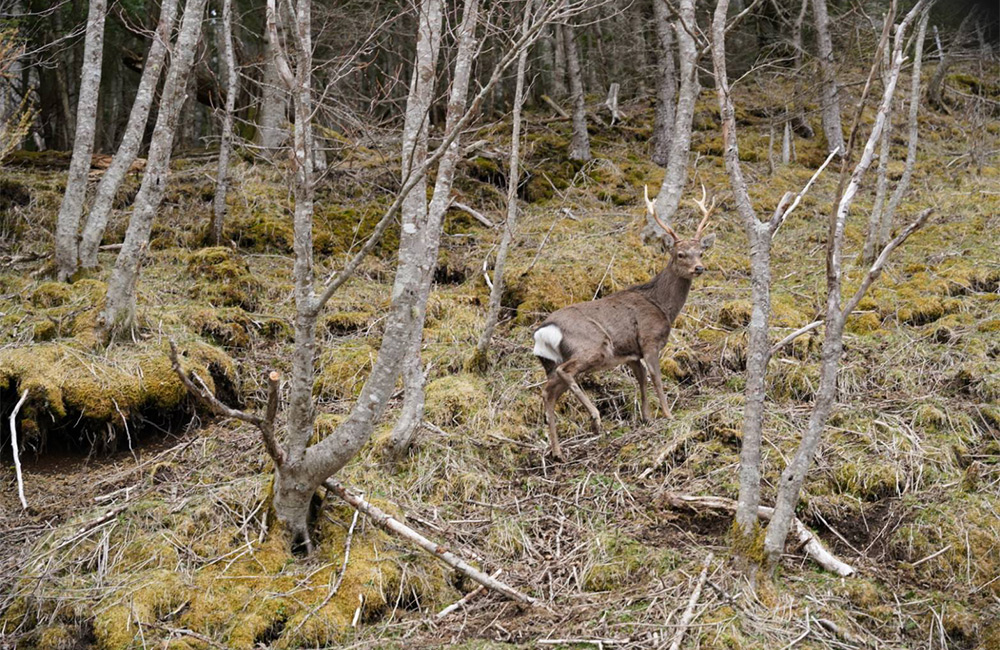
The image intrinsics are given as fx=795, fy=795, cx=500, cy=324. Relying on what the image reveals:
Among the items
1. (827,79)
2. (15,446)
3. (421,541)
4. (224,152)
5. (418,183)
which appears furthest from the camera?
(827,79)

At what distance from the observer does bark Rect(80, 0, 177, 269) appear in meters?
7.96

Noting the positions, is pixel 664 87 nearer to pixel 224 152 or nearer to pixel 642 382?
pixel 224 152

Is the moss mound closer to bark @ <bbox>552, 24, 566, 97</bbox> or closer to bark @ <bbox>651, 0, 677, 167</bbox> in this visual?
bark @ <bbox>651, 0, 677, 167</bbox>

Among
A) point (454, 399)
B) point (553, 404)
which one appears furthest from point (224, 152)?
point (553, 404)

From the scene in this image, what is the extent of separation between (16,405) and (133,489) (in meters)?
1.21

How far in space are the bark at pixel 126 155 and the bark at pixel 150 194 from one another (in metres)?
0.61

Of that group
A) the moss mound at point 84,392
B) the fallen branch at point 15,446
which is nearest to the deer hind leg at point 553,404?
the moss mound at point 84,392

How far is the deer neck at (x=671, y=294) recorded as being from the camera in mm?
7205

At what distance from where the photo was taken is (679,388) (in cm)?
736

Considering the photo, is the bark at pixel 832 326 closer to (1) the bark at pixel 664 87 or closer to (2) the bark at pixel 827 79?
(1) the bark at pixel 664 87

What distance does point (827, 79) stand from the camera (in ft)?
40.6

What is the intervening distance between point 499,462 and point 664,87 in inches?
324

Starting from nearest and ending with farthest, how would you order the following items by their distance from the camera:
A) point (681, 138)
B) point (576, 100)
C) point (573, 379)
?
point (573, 379), point (681, 138), point (576, 100)

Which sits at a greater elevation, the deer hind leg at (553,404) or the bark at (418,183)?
the bark at (418,183)
